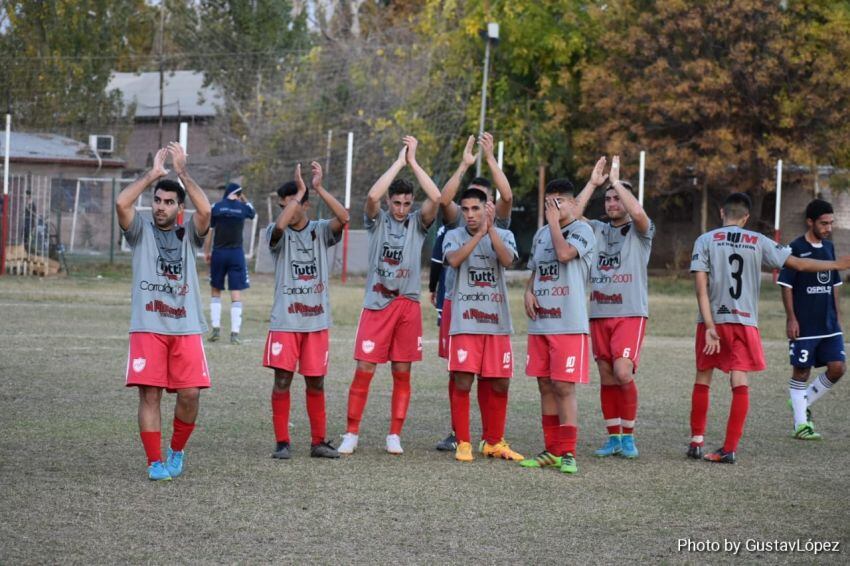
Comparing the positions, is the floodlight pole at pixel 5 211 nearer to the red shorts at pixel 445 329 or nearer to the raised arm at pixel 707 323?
the red shorts at pixel 445 329

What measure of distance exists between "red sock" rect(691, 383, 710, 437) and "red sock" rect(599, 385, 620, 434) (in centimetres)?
59

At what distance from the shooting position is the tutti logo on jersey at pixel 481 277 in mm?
9008

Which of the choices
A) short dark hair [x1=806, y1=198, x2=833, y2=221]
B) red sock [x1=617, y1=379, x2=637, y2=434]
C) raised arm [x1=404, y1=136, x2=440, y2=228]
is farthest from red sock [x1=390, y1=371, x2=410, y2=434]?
short dark hair [x1=806, y1=198, x2=833, y2=221]

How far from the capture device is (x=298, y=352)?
28.8ft

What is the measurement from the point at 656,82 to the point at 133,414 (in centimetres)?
2805

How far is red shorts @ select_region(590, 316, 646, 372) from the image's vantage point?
9086 millimetres

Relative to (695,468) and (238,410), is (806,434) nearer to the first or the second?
(695,468)

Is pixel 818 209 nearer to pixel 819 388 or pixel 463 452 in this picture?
pixel 819 388

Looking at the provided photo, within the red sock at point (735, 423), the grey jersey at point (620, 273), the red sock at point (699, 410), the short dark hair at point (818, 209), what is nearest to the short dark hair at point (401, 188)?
the grey jersey at point (620, 273)

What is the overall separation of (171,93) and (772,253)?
53758mm

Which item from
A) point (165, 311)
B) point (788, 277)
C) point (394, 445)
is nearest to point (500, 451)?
point (394, 445)

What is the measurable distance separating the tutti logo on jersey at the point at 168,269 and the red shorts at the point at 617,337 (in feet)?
10.8

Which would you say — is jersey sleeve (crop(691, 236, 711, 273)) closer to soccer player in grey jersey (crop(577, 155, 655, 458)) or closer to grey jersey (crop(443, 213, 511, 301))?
soccer player in grey jersey (crop(577, 155, 655, 458))

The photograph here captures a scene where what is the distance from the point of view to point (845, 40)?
3466cm
